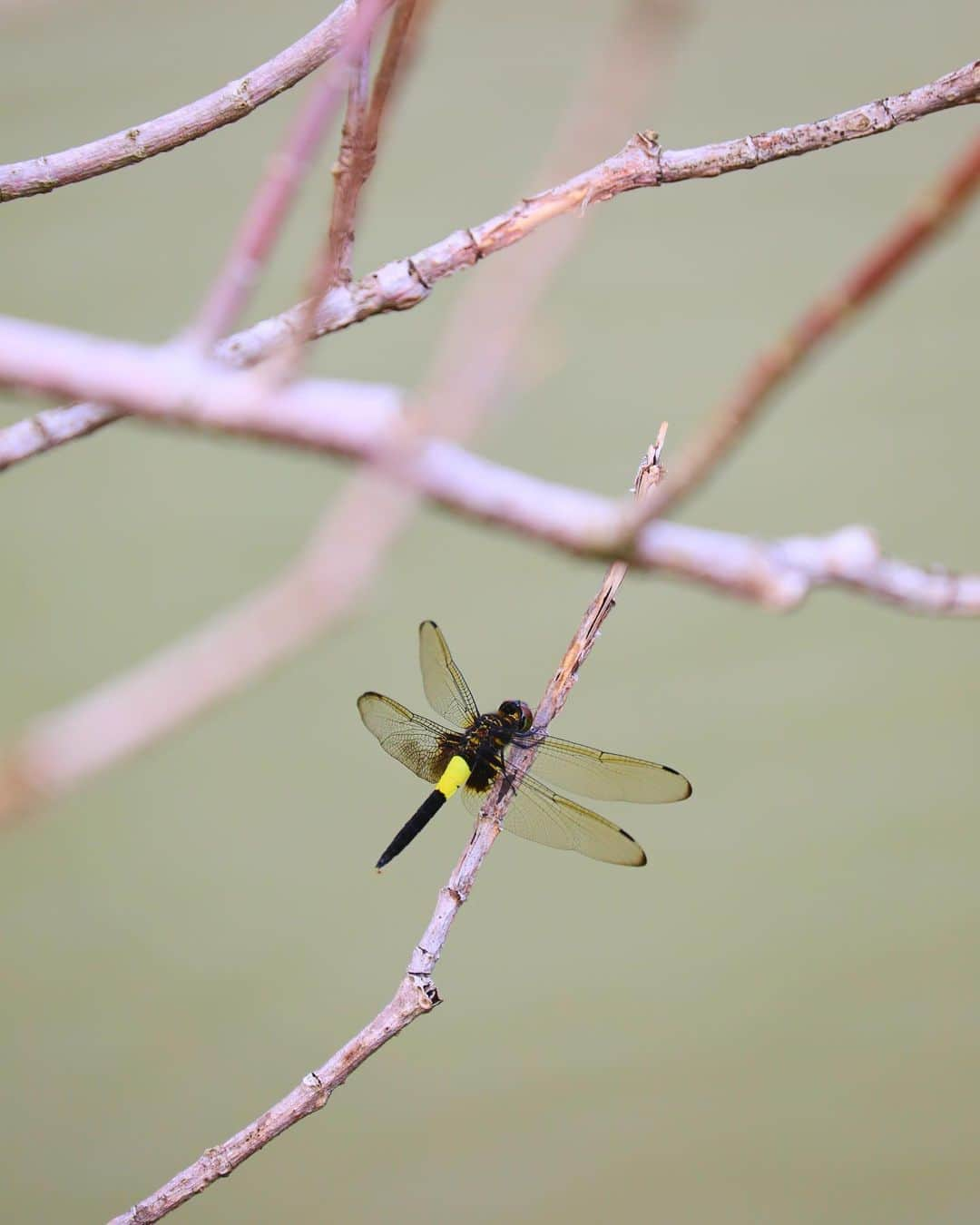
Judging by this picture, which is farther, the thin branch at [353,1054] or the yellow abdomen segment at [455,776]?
the yellow abdomen segment at [455,776]

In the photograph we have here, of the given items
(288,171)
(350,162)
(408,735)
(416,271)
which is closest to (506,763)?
(408,735)

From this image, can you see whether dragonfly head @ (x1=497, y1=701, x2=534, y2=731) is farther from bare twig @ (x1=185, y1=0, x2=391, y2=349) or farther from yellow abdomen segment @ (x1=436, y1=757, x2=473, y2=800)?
bare twig @ (x1=185, y1=0, x2=391, y2=349)

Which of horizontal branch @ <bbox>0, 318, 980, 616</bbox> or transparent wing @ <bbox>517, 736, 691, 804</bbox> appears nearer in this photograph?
horizontal branch @ <bbox>0, 318, 980, 616</bbox>

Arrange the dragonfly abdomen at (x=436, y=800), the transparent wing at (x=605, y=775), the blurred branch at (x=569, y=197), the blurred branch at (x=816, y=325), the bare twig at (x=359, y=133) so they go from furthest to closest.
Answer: the dragonfly abdomen at (x=436, y=800) < the transparent wing at (x=605, y=775) < the blurred branch at (x=569, y=197) < the bare twig at (x=359, y=133) < the blurred branch at (x=816, y=325)

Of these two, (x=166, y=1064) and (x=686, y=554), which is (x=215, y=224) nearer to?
(x=166, y=1064)

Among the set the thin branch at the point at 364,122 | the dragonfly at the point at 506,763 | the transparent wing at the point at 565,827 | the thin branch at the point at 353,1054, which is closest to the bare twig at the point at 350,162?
the thin branch at the point at 364,122

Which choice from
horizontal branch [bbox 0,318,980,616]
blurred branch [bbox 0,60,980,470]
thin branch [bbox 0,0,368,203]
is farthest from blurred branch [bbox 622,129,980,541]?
thin branch [bbox 0,0,368,203]

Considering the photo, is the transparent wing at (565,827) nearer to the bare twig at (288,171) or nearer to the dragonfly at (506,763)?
the dragonfly at (506,763)

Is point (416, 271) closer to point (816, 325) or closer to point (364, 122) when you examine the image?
point (364, 122)
